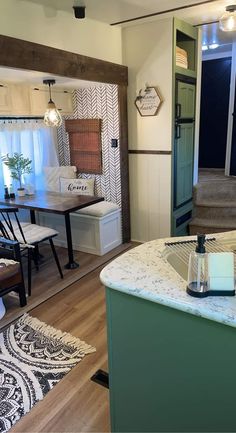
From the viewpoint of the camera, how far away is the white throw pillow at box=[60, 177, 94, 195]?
160 inches

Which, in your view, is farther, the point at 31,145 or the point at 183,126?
the point at 31,145

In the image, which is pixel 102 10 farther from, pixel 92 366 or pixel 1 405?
pixel 1 405

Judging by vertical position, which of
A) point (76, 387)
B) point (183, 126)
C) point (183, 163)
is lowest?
point (76, 387)

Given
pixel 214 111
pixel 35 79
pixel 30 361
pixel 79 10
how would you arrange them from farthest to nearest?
pixel 214 111 → pixel 35 79 → pixel 79 10 → pixel 30 361

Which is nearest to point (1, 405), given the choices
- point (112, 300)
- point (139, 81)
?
point (112, 300)

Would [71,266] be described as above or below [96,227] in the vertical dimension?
below

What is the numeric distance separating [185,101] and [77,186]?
64.7 inches

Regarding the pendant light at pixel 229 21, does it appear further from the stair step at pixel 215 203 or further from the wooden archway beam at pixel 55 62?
the stair step at pixel 215 203

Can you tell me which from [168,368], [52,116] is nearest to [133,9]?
[52,116]

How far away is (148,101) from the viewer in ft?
11.5

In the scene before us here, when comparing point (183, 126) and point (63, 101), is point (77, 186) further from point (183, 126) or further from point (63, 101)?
point (183, 126)

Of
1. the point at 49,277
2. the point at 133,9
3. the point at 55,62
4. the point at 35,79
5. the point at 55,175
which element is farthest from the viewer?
the point at 55,175

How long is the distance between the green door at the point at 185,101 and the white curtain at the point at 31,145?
5.60 ft

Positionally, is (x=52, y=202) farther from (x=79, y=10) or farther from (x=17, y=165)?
(x=79, y=10)
